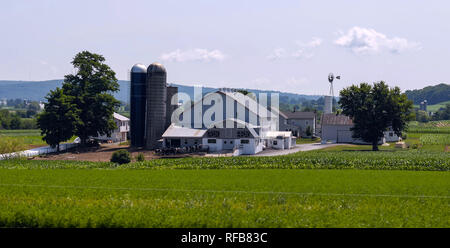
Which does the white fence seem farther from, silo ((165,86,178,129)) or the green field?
the green field

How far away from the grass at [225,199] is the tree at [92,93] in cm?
3071

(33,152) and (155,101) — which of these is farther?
(155,101)

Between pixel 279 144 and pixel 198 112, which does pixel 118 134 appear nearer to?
pixel 198 112

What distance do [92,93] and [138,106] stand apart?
639 cm

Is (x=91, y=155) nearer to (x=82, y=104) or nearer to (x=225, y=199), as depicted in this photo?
(x=82, y=104)

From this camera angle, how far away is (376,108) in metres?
68.3

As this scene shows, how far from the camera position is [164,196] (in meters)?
24.8

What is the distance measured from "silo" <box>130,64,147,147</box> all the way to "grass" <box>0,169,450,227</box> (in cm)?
3316

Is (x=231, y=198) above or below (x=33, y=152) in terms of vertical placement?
below

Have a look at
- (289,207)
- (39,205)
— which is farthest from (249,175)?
(39,205)

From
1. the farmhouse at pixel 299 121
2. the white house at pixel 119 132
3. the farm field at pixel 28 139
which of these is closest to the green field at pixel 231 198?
the farm field at pixel 28 139

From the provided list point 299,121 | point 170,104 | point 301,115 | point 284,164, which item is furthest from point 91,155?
point 301,115

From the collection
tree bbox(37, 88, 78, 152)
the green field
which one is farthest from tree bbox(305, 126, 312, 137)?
the green field
